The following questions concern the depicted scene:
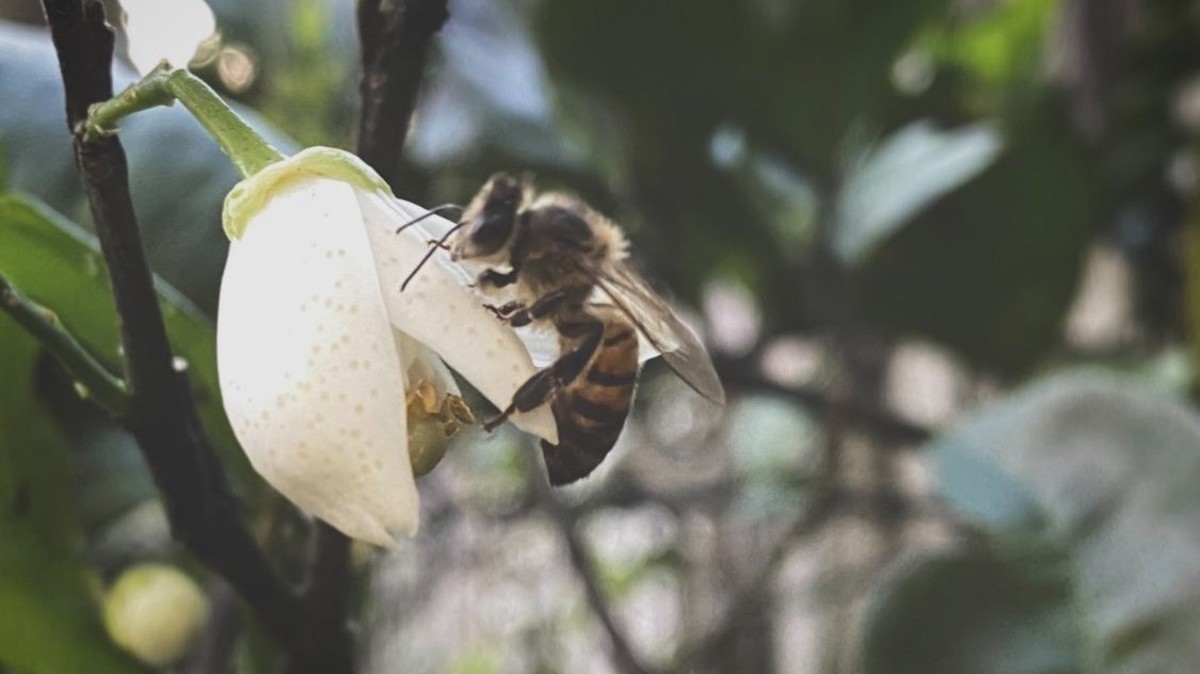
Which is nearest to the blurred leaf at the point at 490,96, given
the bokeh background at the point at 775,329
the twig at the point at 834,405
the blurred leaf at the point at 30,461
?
the bokeh background at the point at 775,329

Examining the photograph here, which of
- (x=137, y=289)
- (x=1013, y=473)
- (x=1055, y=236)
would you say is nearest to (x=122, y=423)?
(x=137, y=289)

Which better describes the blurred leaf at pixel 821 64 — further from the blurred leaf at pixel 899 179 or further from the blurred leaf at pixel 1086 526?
the blurred leaf at pixel 1086 526

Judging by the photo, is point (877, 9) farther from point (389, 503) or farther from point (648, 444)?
point (389, 503)

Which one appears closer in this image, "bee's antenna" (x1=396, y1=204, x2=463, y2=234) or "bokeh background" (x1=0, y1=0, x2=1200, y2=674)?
"bee's antenna" (x1=396, y1=204, x2=463, y2=234)

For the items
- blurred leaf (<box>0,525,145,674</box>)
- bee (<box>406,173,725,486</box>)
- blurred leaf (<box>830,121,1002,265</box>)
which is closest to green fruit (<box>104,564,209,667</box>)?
blurred leaf (<box>0,525,145,674</box>)

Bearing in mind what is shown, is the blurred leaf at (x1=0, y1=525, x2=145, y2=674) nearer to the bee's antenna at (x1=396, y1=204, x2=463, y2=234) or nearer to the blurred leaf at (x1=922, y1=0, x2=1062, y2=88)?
the bee's antenna at (x1=396, y1=204, x2=463, y2=234)

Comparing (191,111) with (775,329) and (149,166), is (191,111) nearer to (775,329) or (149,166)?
(149,166)

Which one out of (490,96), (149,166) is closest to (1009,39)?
(490,96)
